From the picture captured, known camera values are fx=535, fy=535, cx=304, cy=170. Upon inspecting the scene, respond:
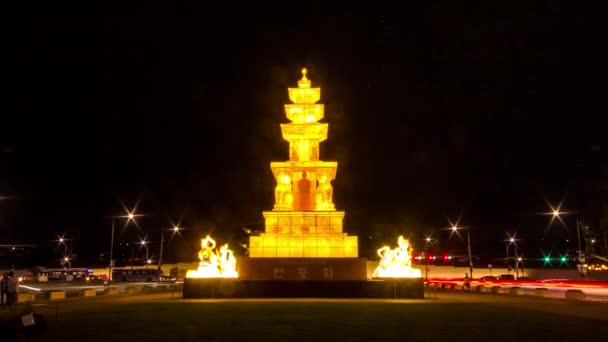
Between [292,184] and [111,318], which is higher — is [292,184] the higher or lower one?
the higher one

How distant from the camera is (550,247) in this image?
265 ft

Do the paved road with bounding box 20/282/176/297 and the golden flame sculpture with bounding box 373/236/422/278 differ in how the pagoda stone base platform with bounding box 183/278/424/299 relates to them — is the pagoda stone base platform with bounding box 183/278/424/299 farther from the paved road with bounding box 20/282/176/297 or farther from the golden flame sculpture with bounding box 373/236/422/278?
the paved road with bounding box 20/282/176/297

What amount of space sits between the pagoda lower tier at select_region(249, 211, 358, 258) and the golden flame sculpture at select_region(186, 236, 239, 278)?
58.4 inches

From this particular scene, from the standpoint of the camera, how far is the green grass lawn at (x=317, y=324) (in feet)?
41.8

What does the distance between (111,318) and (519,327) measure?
1230cm

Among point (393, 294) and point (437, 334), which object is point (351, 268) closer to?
point (393, 294)

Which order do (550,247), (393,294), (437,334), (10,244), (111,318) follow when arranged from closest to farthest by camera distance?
(437,334), (111,318), (393,294), (10,244), (550,247)

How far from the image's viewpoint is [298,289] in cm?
2747

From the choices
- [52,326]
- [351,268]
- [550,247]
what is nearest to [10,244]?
[351,268]

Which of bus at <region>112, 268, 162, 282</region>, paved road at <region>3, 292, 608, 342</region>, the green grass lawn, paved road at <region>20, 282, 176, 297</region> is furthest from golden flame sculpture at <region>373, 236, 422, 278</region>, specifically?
bus at <region>112, 268, 162, 282</region>

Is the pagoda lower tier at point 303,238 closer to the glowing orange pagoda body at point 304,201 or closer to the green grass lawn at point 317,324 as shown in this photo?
the glowing orange pagoda body at point 304,201

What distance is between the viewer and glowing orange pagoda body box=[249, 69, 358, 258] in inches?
1200

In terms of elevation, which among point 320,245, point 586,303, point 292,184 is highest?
point 292,184

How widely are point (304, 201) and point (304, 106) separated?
250 inches
